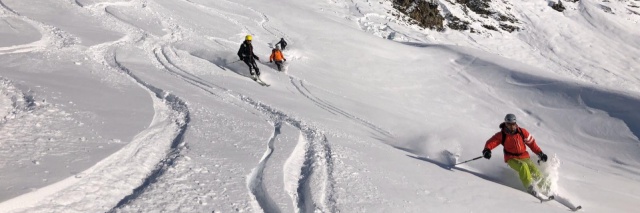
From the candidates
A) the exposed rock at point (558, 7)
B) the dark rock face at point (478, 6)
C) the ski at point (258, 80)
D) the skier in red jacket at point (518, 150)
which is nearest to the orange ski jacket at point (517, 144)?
the skier in red jacket at point (518, 150)

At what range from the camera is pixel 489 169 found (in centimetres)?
894

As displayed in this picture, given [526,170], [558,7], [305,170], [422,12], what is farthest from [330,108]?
[558,7]

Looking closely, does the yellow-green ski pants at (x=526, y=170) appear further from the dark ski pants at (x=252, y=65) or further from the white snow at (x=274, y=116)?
the dark ski pants at (x=252, y=65)

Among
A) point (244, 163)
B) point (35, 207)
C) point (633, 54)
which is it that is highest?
point (35, 207)

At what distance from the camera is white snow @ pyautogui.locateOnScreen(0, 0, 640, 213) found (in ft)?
17.3

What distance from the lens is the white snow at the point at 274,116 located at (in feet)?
17.3

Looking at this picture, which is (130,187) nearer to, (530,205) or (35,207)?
(35,207)

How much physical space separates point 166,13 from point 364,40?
8.90 m

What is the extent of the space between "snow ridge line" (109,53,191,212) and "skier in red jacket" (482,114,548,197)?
5234 millimetres

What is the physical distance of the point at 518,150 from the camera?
27.5 ft

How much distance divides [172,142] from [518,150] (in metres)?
5.98

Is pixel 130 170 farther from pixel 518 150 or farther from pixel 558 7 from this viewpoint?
pixel 558 7

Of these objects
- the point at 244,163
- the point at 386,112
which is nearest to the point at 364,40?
the point at 386,112

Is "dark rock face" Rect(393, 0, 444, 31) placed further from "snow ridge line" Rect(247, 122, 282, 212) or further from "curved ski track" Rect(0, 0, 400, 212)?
"snow ridge line" Rect(247, 122, 282, 212)
